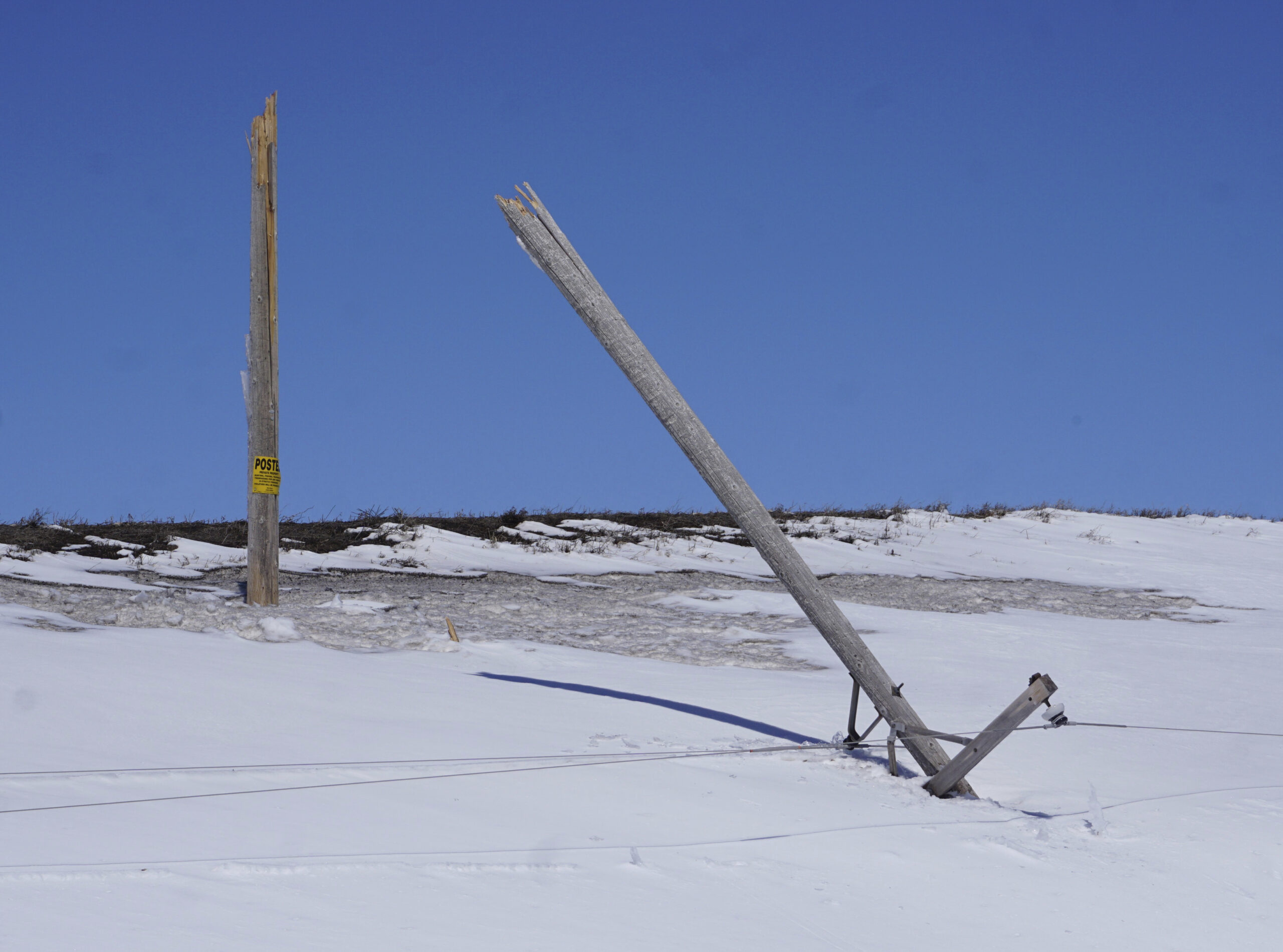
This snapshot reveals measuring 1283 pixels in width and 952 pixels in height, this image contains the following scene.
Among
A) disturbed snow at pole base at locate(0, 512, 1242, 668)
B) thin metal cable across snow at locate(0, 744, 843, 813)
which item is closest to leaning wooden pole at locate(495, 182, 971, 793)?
thin metal cable across snow at locate(0, 744, 843, 813)

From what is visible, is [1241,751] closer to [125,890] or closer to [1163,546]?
[125,890]

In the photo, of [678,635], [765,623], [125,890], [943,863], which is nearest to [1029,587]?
[765,623]

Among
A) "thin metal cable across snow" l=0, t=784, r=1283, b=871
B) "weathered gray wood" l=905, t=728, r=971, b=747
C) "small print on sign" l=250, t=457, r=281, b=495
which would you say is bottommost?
"thin metal cable across snow" l=0, t=784, r=1283, b=871

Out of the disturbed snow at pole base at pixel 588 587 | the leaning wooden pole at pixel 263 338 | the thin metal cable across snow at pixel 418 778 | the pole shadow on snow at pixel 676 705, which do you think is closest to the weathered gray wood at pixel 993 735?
the thin metal cable across snow at pixel 418 778

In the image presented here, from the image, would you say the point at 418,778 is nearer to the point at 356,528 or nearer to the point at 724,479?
the point at 724,479

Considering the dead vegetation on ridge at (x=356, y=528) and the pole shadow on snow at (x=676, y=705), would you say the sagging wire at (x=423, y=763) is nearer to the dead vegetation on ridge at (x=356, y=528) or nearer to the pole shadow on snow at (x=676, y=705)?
the pole shadow on snow at (x=676, y=705)

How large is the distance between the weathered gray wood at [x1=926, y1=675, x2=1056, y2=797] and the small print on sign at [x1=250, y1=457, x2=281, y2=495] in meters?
6.44

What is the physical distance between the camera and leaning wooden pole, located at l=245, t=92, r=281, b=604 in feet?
30.4

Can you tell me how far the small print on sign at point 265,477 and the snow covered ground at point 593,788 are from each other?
1154mm

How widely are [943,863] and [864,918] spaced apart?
774mm

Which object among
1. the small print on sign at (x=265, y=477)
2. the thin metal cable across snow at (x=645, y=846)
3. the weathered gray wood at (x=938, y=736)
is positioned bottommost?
the thin metal cable across snow at (x=645, y=846)

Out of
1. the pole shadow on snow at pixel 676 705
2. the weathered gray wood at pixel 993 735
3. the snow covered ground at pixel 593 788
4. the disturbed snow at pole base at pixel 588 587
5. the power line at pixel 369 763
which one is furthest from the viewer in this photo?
the disturbed snow at pole base at pixel 588 587

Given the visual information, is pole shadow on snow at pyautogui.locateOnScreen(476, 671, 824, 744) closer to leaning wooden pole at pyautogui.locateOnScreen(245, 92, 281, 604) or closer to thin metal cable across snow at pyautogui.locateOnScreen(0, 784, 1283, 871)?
thin metal cable across snow at pyautogui.locateOnScreen(0, 784, 1283, 871)

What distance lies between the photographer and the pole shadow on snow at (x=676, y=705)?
20.1 ft
